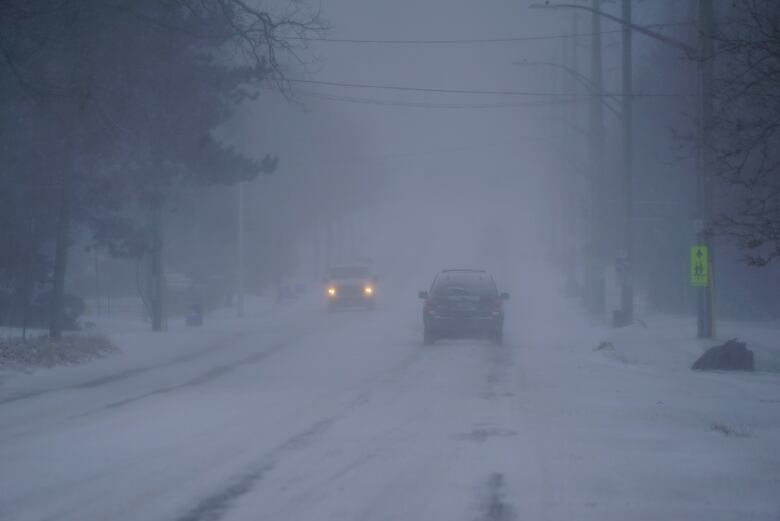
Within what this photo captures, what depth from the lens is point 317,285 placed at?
7588 centimetres

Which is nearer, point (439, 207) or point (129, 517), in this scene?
point (129, 517)

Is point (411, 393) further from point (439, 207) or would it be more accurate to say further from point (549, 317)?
point (439, 207)

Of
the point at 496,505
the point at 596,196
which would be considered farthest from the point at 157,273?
the point at 496,505

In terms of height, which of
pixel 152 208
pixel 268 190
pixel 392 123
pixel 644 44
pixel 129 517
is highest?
pixel 392 123

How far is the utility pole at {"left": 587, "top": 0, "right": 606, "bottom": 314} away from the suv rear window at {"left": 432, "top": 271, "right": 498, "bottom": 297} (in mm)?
12954

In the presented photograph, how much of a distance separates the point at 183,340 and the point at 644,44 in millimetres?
27575

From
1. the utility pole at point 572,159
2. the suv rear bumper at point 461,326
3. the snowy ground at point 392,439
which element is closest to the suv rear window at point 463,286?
the suv rear bumper at point 461,326

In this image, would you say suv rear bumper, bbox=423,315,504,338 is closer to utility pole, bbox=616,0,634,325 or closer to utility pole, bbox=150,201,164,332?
utility pole, bbox=616,0,634,325

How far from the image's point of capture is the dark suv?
25375mm

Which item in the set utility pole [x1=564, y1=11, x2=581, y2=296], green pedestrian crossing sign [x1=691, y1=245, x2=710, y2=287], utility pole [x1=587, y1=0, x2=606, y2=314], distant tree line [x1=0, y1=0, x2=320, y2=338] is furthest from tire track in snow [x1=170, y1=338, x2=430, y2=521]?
utility pole [x1=564, y1=11, x2=581, y2=296]

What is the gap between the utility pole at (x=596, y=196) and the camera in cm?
3809

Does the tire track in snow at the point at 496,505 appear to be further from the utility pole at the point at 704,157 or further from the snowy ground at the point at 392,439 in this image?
the utility pole at the point at 704,157

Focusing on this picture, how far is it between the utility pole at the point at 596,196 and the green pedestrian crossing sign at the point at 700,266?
15470mm

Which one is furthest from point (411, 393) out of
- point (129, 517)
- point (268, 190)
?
point (268, 190)
